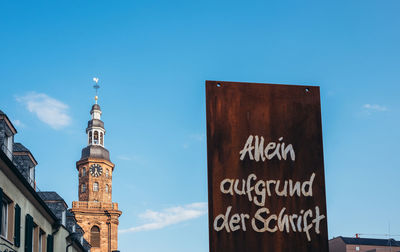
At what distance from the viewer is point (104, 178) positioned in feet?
348

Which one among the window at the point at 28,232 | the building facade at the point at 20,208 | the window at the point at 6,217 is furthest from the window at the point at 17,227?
the window at the point at 28,232

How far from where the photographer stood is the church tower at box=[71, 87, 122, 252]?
99062 mm

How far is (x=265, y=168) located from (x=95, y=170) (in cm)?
10045

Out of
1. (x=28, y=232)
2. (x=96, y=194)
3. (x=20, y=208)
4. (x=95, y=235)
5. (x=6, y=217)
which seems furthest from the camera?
(x=96, y=194)

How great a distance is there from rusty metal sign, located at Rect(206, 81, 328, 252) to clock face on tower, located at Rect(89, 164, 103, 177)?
100 m

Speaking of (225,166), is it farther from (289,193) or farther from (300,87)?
(300,87)

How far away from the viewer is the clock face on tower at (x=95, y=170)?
106 meters

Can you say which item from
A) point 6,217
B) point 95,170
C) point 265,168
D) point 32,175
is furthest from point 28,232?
point 95,170

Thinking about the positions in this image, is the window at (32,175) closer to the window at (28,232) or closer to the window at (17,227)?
the window at (28,232)

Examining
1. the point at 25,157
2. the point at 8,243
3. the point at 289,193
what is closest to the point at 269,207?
the point at 289,193

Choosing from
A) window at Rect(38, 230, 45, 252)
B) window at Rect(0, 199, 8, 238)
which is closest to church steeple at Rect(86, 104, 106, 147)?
window at Rect(38, 230, 45, 252)

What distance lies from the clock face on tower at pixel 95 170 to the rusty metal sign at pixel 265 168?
100178 millimetres

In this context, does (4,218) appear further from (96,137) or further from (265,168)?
(96,137)

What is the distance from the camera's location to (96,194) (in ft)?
341
